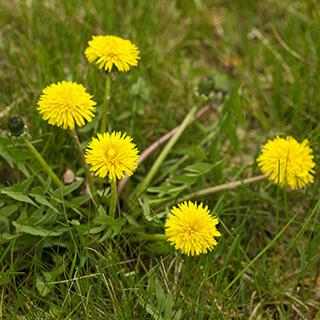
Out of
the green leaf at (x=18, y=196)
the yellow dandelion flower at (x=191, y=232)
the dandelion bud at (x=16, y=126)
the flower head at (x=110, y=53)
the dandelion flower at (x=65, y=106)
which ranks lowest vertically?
the green leaf at (x=18, y=196)

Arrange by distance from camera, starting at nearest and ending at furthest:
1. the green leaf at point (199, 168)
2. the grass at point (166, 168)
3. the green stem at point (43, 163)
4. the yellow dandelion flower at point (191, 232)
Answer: the yellow dandelion flower at point (191, 232) < the grass at point (166, 168) < the green stem at point (43, 163) < the green leaf at point (199, 168)

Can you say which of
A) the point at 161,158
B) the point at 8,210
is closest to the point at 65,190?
the point at 8,210

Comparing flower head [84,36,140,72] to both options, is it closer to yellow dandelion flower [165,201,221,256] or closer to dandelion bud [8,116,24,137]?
dandelion bud [8,116,24,137]

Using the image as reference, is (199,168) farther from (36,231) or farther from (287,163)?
(36,231)

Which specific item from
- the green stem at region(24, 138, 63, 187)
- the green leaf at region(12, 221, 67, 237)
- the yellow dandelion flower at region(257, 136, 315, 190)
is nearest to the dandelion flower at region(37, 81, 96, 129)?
the green stem at region(24, 138, 63, 187)

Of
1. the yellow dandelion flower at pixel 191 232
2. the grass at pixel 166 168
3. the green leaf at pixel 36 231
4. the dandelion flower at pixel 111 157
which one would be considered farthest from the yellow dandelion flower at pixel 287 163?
the green leaf at pixel 36 231

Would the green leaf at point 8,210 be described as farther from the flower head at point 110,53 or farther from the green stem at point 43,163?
the flower head at point 110,53

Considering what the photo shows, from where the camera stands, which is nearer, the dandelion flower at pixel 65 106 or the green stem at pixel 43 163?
the dandelion flower at pixel 65 106
